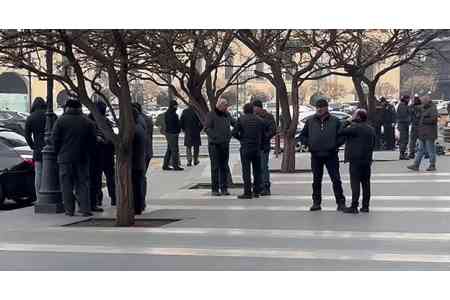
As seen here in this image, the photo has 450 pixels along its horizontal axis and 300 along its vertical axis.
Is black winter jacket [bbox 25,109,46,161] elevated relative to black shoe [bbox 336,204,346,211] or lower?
elevated

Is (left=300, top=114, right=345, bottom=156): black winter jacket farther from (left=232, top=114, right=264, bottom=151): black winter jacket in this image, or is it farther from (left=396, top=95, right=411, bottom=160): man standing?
(left=396, top=95, right=411, bottom=160): man standing

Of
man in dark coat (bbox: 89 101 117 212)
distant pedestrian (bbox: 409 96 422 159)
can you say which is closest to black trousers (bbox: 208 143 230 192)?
man in dark coat (bbox: 89 101 117 212)

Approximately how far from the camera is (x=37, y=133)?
42.3 feet

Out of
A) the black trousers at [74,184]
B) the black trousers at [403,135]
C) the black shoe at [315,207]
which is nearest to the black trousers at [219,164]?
Answer: the black shoe at [315,207]

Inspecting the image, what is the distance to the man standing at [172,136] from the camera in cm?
1881

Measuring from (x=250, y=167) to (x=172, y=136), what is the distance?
5.84 m

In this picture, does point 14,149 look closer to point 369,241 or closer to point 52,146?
point 52,146

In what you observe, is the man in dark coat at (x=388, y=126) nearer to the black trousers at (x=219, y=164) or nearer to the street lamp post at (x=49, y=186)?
the black trousers at (x=219, y=164)

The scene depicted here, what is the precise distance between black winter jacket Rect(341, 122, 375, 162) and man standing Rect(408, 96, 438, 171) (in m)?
5.98

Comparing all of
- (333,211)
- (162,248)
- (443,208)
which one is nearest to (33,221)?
(162,248)

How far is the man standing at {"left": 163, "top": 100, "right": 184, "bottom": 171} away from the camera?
18.8m

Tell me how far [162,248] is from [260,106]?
5744 millimetres

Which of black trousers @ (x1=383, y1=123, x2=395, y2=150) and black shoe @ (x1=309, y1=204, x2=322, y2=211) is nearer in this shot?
black shoe @ (x1=309, y1=204, x2=322, y2=211)

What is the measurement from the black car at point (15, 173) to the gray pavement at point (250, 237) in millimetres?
550
